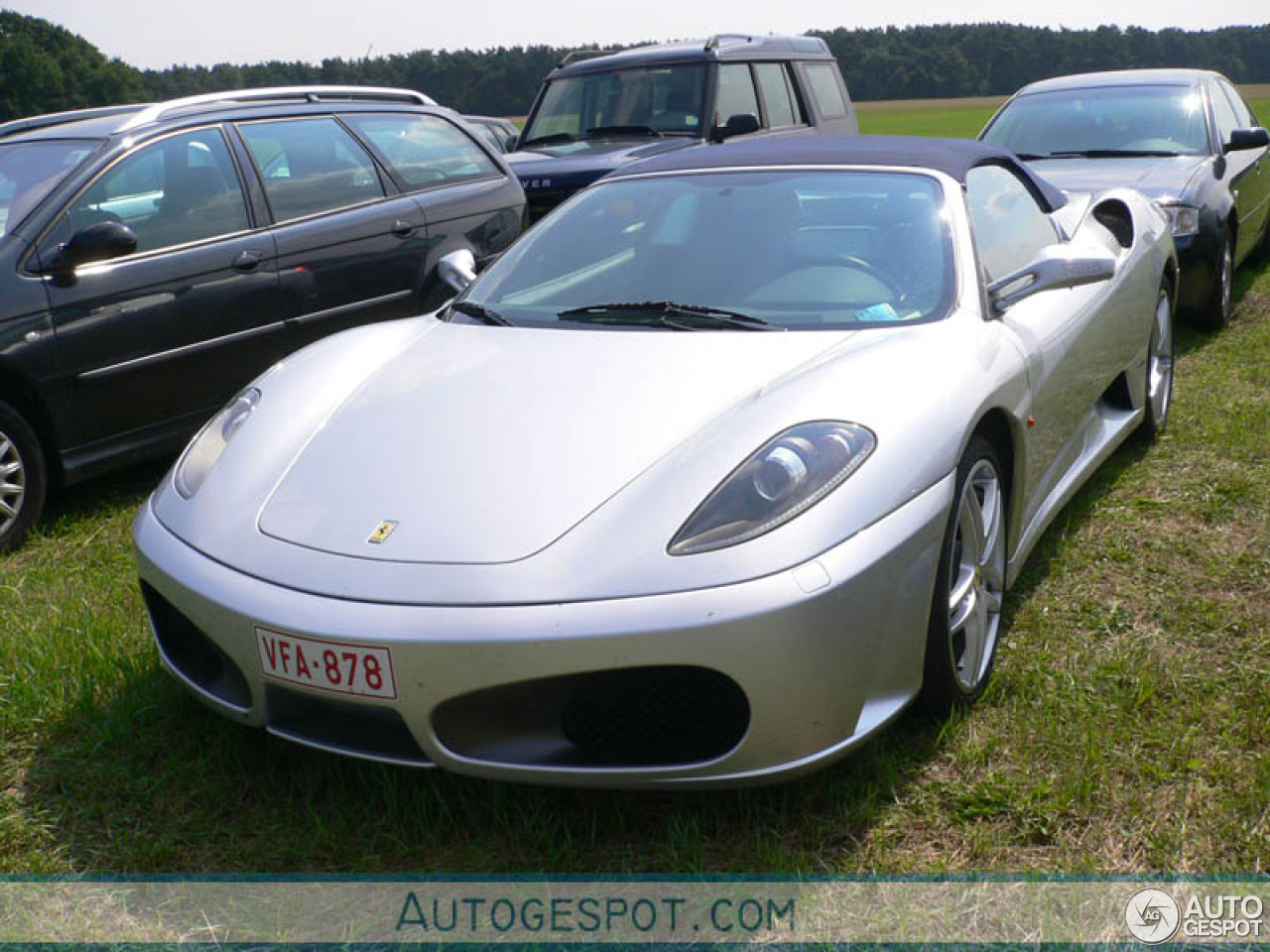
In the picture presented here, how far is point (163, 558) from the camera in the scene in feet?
8.43

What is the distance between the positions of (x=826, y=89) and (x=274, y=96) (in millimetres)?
5880

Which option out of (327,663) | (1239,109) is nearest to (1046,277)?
(327,663)

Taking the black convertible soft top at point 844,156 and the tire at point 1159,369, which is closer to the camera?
the black convertible soft top at point 844,156

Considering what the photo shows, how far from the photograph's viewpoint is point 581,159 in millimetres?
8281

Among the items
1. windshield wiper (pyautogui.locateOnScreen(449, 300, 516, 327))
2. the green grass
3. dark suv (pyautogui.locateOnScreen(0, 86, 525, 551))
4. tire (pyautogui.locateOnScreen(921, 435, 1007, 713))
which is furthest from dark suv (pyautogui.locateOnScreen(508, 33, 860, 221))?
the green grass

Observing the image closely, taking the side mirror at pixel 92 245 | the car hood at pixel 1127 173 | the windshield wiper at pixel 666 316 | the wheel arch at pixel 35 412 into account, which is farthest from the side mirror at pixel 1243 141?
the wheel arch at pixel 35 412

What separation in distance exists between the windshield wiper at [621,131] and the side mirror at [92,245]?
200 inches

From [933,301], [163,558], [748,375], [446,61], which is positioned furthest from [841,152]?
[446,61]

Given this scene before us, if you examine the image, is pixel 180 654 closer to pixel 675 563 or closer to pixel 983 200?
pixel 675 563

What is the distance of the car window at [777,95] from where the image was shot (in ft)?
30.5

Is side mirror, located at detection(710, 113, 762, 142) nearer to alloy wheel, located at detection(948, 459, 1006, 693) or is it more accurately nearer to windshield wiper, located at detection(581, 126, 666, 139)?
windshield wiper, located at detection(581, 126, 666, 139)

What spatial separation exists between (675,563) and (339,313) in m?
3.42

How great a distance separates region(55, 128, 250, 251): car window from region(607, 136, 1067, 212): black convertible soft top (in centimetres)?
185

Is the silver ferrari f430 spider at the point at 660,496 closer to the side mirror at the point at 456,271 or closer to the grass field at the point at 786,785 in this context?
the grass field at the point at 786,785
